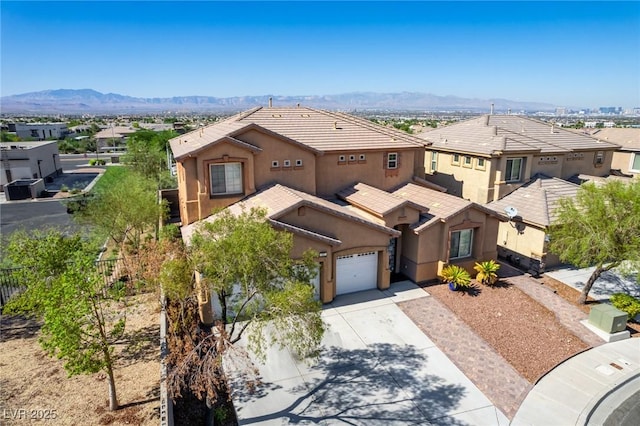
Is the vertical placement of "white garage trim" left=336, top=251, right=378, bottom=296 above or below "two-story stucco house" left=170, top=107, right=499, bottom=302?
below

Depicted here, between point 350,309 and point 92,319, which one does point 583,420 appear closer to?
point 350,309

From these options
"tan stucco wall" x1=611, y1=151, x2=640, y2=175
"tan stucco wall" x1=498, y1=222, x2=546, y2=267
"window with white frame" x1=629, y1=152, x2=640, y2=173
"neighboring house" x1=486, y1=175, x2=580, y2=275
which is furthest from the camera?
"tan stucco wall" x1=611, y1=151, x2=640, y2=175

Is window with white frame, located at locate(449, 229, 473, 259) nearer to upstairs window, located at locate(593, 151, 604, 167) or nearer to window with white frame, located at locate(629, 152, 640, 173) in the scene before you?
upstairs window, located at locate(593, 151, 604, 167)

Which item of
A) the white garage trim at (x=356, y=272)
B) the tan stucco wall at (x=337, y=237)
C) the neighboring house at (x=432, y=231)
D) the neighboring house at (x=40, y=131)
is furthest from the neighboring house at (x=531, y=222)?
the neighboring house at (x=40, y=131)

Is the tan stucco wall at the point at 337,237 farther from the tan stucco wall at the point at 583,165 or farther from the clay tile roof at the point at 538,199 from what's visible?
the tan stucco wall at the point at 583,165

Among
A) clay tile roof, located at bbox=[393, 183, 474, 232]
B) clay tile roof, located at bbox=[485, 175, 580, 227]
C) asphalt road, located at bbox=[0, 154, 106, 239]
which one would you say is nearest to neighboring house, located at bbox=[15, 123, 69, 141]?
asphalt road, located at bbox=[0, 154, 106, 239]

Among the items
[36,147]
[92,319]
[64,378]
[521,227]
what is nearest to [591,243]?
[521,227]

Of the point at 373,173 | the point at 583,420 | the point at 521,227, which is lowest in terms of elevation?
the point at 583,420
